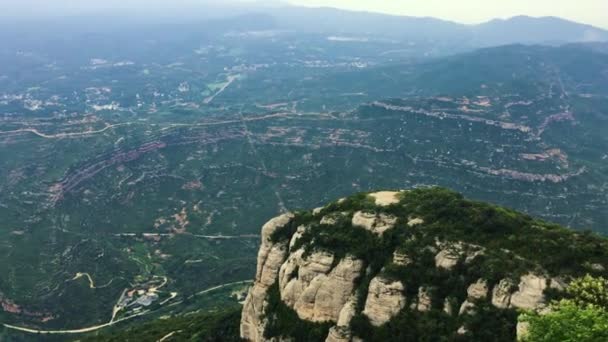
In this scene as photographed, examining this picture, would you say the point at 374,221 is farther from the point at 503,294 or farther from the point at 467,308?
the point at 503,294

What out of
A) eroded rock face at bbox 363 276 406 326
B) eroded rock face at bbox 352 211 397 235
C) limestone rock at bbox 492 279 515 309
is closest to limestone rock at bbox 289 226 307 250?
eroded rock face at bbox 352 211 397 235

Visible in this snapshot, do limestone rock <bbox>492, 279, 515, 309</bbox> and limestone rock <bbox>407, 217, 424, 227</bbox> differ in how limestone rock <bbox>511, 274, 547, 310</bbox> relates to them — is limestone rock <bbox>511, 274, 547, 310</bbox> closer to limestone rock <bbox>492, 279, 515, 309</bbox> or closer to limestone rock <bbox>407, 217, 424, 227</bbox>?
limestone rock <bbox>492, 279, 515, 309</bbox>

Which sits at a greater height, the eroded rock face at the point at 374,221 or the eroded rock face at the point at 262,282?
the eroded rock face at the point at 374,221

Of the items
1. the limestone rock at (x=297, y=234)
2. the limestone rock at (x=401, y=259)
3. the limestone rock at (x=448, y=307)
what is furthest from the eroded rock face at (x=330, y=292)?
the limestone rock at (x=448, y=307)

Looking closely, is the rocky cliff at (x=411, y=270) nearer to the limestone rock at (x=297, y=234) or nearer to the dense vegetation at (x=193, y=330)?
the limestone rock at (x=297, y=234)

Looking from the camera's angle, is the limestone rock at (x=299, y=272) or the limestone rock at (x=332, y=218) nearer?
the limestone rock at (x=299, y=272)
